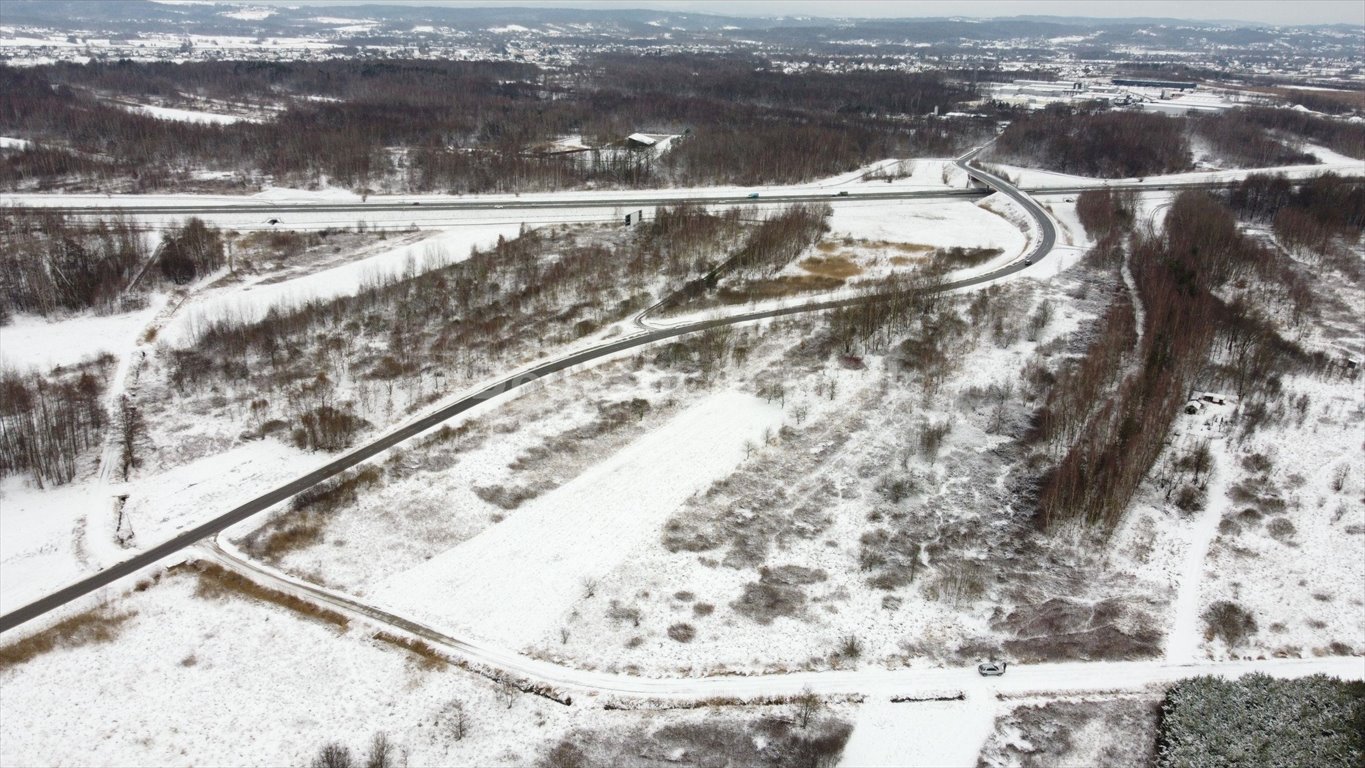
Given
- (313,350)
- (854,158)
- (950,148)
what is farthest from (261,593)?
(950,148)

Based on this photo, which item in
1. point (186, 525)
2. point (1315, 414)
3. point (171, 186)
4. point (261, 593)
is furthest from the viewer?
point (171, 186)

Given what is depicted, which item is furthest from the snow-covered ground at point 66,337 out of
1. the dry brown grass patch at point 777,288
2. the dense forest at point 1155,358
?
the dense forest at point 1155,358

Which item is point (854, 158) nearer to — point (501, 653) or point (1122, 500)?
point (1122, 500)

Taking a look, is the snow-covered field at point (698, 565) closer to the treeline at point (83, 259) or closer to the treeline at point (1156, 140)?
the treeline at point (83, 259)

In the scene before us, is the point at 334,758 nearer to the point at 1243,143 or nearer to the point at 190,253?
the point at 190,253

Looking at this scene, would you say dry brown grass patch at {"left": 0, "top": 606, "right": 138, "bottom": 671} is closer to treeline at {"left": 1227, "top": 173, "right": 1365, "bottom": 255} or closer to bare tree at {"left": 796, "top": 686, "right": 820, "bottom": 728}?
bare tree at {"left": 796, "top": 686, "right": 820, "bottom": 728}

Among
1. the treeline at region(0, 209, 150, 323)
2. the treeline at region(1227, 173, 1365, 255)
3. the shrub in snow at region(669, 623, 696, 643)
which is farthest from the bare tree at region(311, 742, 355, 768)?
the treeline at region(1227, 173, 1365, 255)

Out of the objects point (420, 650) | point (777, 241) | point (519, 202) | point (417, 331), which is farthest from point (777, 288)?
point (420, 650)
